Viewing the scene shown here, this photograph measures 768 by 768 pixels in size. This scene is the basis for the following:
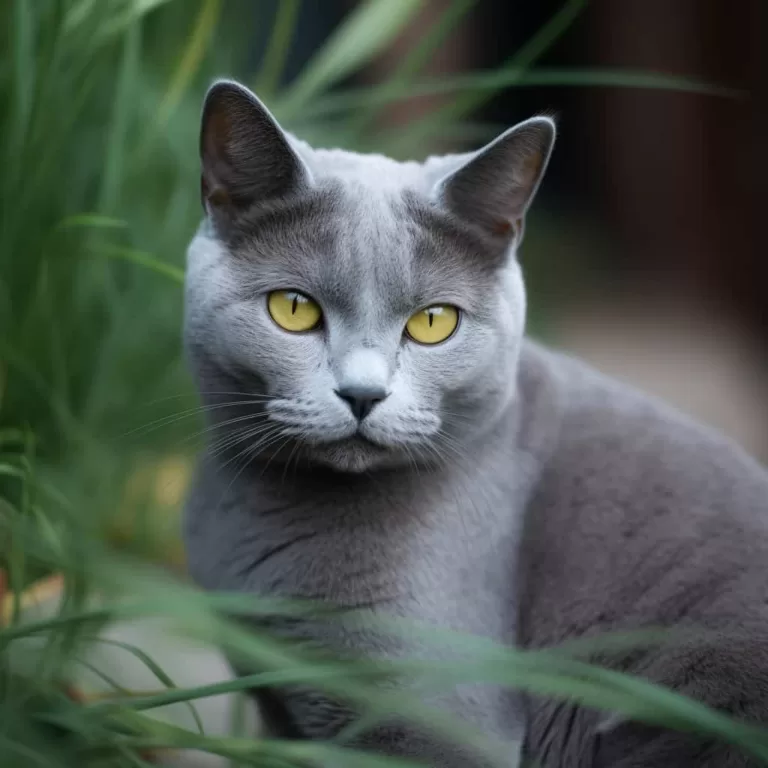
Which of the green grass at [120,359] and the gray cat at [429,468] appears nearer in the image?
the green grass at [120,359]

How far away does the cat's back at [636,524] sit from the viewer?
41.3 inches

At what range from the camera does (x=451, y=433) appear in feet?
3.54

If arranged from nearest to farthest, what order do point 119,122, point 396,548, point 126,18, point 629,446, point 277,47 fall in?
point 396,548 → point 629,446 → point 126,18 → point 119,122 → point 277,47

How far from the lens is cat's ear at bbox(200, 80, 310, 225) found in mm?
974

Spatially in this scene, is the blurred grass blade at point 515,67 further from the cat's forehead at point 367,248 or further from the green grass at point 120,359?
the cat's forehead at point 367,248

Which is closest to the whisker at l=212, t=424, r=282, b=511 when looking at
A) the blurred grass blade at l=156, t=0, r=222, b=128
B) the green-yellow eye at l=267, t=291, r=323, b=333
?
the green-yellow eye at l=267, t=291, r=323, b=333

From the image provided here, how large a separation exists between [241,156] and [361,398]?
11.7 inches

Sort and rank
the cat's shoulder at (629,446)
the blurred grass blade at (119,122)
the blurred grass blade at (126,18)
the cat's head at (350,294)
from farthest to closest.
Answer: the blurred grass blade at (119,122) < the blurred grass blade at (126,18) < the cat's shoulder at (629,446) < the cat's head at (350,294)

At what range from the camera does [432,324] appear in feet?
A: 3.37

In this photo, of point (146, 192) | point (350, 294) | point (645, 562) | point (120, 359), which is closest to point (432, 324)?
point (350, 294)

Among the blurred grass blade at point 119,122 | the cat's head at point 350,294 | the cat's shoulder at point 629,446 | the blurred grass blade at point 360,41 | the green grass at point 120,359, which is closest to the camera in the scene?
the green grass at point 120,359

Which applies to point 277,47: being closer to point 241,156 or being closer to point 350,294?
point 241,156

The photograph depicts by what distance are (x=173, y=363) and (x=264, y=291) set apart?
72 cm

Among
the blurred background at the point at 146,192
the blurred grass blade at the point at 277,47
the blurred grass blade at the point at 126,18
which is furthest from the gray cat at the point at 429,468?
the blurred grass blade at the point at 277,47
